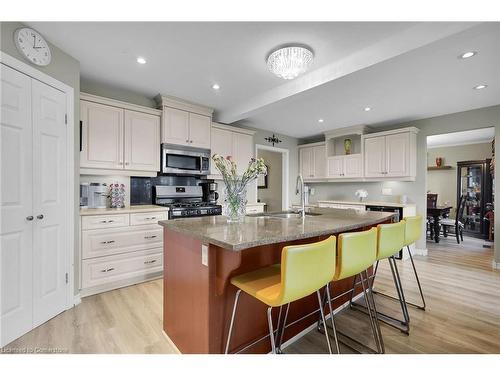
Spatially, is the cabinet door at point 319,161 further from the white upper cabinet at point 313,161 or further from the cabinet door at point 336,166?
the cabinet door at point 336,166

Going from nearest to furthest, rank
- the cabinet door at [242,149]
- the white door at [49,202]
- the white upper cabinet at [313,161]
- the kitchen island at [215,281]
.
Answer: the kitchen island at [215,281], the white door at [49,202], the cabinet door at [242,149], the white upper cabinet at [313,161]

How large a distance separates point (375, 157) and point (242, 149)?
253 cm

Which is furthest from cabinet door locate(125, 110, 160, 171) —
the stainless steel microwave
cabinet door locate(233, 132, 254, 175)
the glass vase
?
the glass vase

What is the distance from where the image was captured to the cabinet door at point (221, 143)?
12.8 ft

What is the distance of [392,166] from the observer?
422 cm

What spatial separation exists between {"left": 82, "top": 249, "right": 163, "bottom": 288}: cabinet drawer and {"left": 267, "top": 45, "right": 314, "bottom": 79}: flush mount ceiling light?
2.56 m

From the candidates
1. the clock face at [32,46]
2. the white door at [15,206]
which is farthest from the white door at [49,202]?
the clock face at [32,46]

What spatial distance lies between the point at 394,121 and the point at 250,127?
274 centimetres

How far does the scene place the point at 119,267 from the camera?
8.87 ft

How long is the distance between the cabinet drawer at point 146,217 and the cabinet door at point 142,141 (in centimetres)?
63

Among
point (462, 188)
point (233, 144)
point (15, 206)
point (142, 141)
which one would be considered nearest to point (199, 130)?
point (233, 144)
